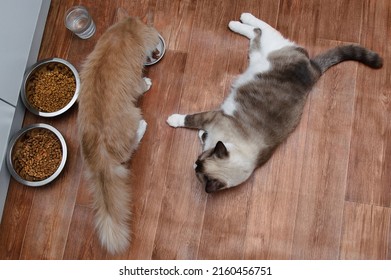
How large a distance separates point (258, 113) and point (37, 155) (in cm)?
112

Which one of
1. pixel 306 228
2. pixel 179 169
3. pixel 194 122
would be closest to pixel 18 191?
pixel 179 169

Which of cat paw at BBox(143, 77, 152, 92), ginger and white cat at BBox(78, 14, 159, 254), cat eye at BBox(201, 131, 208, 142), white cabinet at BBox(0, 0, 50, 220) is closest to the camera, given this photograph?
ginger and white cat at BBox(78, 14, 159, 254)

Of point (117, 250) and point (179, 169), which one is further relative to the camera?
point (179, 169)

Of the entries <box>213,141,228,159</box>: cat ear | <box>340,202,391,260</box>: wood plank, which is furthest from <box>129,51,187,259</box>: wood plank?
<box>340,202,391,260</box>: wood plank

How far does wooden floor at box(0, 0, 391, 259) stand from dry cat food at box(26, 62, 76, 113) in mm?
106

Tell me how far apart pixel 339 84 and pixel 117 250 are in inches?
55.9

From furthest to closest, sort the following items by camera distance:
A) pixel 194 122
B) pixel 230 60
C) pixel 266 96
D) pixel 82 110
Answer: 1. pixel 230 60
2. pixel 194 122
3. pixel 266 96
4. pixel 82 110

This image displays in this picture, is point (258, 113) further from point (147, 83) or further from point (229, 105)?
point (147, 83)

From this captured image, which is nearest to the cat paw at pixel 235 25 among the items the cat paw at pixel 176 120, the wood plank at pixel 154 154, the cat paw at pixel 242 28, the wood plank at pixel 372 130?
the cat paw at pixel 242 28

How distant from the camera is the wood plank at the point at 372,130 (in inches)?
78.6

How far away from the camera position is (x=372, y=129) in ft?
6.70

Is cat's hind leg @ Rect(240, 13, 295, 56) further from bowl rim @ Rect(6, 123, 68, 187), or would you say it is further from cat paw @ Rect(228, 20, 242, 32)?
bowl rim @ Rect(6, 123, 68, 187)

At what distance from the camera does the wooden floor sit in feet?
6.46

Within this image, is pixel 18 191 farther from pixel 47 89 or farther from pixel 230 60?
pixel 230 60
